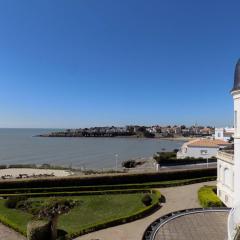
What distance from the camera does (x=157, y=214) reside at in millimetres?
26203

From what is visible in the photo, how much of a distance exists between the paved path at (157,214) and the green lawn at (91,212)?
1043 mm

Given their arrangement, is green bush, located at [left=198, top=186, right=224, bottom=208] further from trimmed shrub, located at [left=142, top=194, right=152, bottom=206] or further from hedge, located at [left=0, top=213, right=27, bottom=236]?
hedge, located at [left=0, top=213, right=27, bottom=236]

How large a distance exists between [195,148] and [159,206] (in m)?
33.4

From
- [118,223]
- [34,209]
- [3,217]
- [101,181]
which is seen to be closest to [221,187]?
[118,223]

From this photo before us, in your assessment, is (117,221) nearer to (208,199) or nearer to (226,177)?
(208,199)

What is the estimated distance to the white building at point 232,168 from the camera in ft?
72.2

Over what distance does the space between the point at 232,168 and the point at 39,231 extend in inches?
709

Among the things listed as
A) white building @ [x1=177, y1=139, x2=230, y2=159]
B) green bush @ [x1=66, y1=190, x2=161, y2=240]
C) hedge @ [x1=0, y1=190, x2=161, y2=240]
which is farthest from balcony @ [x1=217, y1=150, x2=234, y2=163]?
white building @ [x1=177, y1=139, x2=230, y2=159]

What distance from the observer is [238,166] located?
22.0m

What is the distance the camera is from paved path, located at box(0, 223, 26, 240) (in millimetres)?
21469

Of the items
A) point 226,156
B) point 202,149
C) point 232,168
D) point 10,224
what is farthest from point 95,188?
point 202,149

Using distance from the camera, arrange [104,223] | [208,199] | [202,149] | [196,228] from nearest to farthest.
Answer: [196,228] < [104,223] < [208,199] < [202,149]

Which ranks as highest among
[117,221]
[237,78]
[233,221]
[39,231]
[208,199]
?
[237,78]

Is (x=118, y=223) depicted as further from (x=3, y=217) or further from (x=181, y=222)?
(x=3, y=217)
